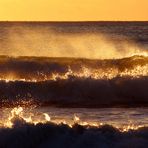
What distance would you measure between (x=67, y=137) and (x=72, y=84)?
448 inches

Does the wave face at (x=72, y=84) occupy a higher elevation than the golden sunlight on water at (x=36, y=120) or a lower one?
higher

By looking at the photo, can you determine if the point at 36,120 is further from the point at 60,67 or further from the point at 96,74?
the point at 60,67

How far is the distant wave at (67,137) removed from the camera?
44.1 ft

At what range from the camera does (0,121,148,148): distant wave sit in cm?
1343

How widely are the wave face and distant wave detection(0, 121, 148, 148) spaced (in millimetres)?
7265

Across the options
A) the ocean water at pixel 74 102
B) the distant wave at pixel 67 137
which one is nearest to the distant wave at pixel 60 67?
the ocean water at pixel 74 102

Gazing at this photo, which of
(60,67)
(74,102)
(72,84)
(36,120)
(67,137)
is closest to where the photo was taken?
(67,137)

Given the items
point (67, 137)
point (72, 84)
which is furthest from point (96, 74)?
point (67, 137)

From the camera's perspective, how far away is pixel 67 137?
1362cm

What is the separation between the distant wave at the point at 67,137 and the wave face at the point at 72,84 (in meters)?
7.26

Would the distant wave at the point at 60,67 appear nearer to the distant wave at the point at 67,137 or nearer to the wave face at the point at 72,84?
the wave face at the point at 72,84

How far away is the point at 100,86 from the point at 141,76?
197cm

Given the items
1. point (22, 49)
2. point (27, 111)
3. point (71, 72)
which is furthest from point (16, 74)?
point (22, 49)

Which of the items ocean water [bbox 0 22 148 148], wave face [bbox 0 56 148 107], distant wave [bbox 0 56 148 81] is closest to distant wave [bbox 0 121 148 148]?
ocean water [bbox 0 22 148 148]
